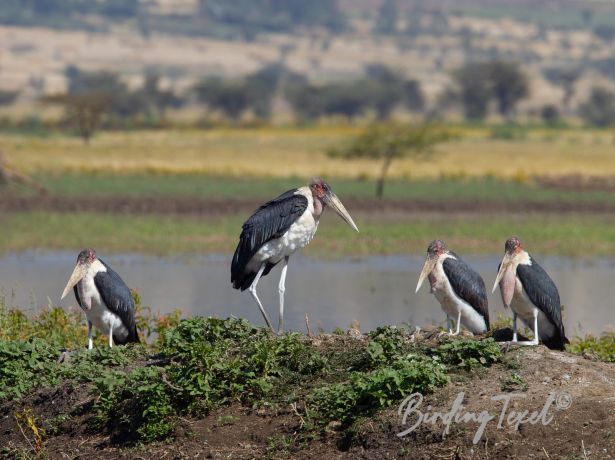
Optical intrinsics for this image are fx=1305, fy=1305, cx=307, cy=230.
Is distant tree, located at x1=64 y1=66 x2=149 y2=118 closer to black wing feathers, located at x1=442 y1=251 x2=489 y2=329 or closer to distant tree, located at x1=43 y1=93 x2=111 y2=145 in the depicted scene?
distant tree, located at x1=43 y1=93 x2=111 y2=145

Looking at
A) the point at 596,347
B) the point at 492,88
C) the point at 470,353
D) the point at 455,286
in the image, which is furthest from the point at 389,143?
the point at 492,88

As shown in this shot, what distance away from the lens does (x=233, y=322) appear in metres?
10.5

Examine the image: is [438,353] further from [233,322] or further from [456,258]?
[456,258]

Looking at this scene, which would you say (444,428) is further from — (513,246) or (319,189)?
(319,189)

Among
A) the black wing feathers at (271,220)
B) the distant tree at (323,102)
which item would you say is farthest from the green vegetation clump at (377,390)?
the distant tree at (323,102)

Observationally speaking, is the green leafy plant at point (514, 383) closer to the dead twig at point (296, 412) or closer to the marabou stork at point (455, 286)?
the dead twig at point (296, 412)

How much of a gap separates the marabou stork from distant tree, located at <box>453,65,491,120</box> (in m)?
121

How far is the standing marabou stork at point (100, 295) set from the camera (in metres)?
12.0

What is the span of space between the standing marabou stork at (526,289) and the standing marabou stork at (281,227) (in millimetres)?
1421

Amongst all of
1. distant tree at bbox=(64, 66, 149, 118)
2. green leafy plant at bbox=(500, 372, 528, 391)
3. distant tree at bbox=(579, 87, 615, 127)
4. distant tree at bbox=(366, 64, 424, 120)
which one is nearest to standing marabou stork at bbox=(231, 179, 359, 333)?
green leafy plant at bbox=(500, 372, 528, 391)

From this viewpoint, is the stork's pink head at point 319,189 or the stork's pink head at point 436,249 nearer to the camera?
the stork's pink head at point 319,189

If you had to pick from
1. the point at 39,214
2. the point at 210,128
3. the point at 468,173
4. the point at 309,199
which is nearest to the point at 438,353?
the point at 309,199

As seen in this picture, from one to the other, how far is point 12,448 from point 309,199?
3.58m

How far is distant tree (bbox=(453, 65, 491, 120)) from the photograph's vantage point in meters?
134
